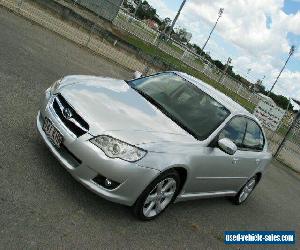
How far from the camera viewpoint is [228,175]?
6961 mm

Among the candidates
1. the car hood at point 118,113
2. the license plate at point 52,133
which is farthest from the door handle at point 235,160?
the license plate at point 52,133

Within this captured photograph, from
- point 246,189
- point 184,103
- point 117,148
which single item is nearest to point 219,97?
point 184,103

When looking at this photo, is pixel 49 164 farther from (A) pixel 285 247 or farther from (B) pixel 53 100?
(A) pixel 285 247

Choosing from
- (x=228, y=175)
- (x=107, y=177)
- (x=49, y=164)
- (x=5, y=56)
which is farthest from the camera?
(x=5, y=56)

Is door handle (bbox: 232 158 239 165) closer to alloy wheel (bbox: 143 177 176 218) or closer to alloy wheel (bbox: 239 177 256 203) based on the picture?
alloy wheel (bbox: 239 177 256 203)

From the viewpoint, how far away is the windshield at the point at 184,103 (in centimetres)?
626

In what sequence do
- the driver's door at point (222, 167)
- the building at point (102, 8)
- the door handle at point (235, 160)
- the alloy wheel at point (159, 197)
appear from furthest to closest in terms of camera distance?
1. the building at point (102, 8)
2. the door handle at point (235, 160)
3. the driver's door at point (222, 167)
4. the alloy wheel at point (159, 197)

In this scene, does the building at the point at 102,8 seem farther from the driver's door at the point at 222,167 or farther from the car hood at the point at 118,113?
the car hood at the point at 118,113

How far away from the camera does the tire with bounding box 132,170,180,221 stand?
17.6 feet

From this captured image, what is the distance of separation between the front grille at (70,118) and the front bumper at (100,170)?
0.22 ft

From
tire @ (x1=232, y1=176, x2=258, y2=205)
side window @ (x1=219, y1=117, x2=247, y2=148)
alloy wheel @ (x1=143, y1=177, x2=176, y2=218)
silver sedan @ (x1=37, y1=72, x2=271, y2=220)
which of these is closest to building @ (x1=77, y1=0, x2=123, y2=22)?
tire @ (x1=232, y1=176, x2=258, y2=205)

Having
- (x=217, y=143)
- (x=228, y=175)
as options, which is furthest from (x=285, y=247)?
(x=217, y=143)

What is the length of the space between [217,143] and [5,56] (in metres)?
6.11

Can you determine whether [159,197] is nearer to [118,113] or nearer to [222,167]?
[118,113]
